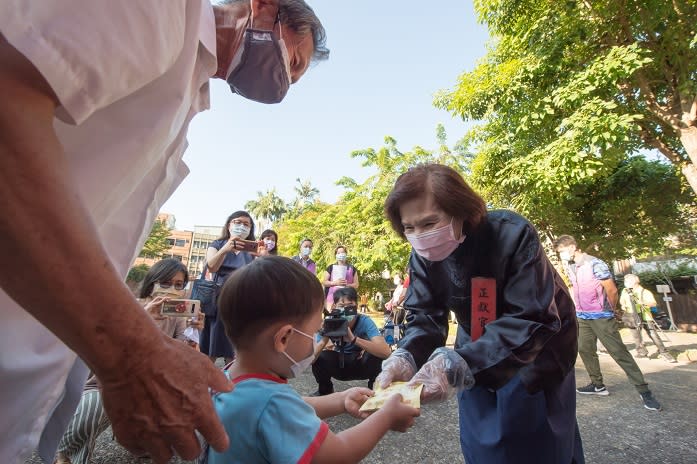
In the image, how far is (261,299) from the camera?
4.35 ft

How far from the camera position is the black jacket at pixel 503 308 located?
1.40 meters

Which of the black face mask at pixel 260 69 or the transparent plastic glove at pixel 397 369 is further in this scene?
the transparent plastic glove at pixel 397 369

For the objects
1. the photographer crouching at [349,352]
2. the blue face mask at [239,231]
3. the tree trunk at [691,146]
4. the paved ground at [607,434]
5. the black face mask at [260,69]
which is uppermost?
the tree trunk at [691,146]

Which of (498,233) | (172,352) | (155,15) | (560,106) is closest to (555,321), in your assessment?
(498,233)

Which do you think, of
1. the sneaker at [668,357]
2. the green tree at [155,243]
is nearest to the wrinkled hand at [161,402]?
the sneaker at [668,357]

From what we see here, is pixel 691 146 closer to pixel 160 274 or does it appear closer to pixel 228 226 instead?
pixel 228 226

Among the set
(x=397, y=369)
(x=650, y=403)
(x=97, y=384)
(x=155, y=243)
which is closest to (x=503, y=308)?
(x=397, y=369)

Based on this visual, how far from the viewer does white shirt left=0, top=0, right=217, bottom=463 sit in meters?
0.52

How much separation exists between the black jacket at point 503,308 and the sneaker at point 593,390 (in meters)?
3.88

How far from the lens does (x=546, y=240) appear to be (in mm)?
12297

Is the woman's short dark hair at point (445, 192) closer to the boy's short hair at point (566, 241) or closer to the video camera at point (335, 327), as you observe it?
the video camera at point (335, 327)

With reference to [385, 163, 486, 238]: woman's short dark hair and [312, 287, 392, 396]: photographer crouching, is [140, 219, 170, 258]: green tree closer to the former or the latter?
[312, 287, 392, 396]: photographer crouching

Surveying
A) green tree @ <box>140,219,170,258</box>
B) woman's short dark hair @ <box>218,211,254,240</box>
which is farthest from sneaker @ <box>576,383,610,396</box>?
green tree @ <box>140,219,170,258</box>

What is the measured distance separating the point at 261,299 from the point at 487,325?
2.95 feet
